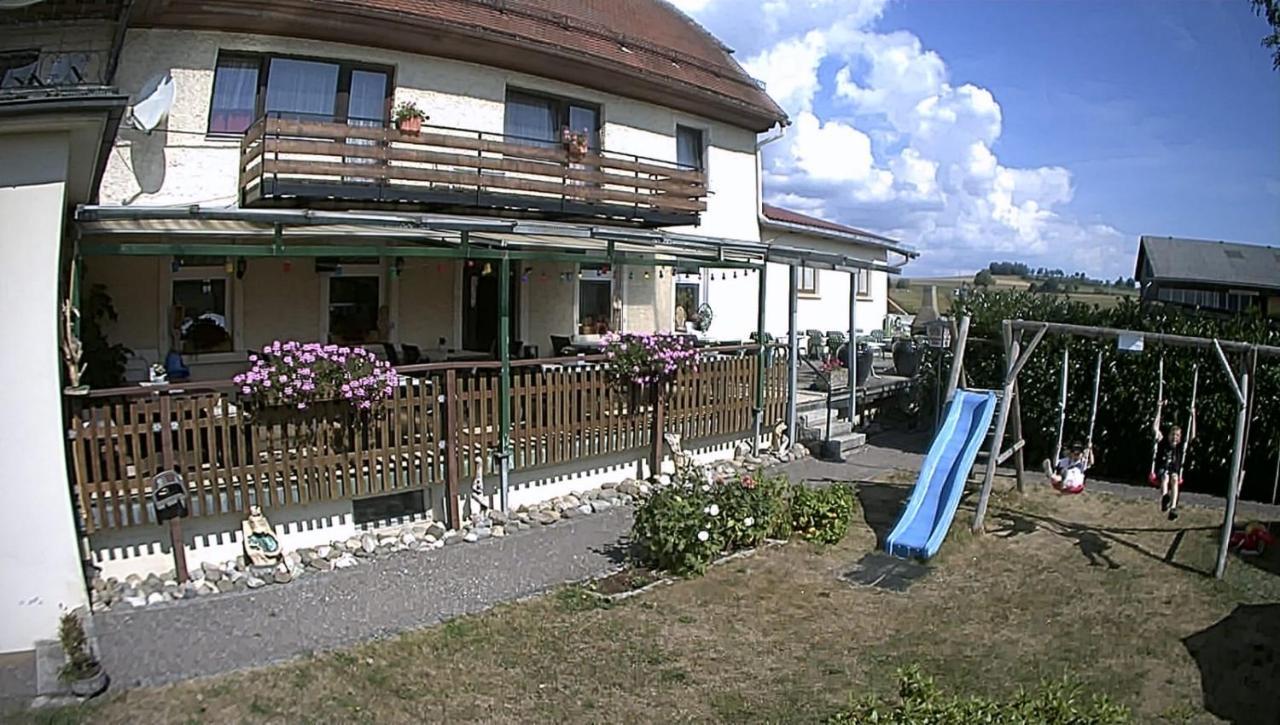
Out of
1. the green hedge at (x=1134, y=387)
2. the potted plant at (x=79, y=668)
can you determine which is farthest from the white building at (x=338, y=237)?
the green hedge at (x=1134, y=387)

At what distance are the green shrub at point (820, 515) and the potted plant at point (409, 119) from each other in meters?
7.83

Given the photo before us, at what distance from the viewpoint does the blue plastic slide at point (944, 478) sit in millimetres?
8852

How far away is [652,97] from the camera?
56.6ft

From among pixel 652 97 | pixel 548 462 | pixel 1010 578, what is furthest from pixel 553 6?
pixel 1010 578

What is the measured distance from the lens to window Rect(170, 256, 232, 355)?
12.6m

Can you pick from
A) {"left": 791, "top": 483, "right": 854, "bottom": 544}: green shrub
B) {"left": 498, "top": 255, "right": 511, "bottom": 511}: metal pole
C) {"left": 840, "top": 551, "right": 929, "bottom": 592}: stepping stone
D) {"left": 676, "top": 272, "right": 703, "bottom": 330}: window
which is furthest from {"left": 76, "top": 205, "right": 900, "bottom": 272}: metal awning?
{"left": 676, "top": 272, "right": 703, "bottom": 330}: window

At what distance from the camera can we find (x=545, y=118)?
1599cm

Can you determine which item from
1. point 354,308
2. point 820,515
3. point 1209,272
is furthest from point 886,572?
point 1209,272

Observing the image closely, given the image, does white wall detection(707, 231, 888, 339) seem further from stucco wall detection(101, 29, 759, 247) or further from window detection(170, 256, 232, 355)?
window detection(170, 256, 232, 355)

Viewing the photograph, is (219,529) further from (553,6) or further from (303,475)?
(553,6)

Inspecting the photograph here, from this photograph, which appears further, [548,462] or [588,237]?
[588,237]

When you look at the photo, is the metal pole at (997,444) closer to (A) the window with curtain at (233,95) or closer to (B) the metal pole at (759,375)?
(B) the metal pole at (759,375)

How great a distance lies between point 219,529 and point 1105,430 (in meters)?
11.2

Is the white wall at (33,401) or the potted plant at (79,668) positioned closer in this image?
the potted plant at (79,668)
